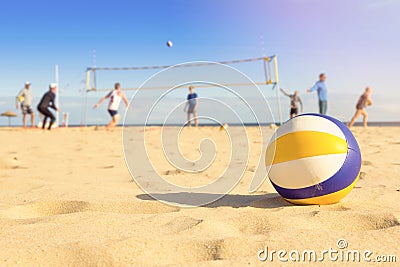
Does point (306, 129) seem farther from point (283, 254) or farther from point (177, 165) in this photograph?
point (177, 165)

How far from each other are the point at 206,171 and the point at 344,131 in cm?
216

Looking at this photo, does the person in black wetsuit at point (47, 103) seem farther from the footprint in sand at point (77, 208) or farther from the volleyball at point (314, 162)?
the volleyball at point (314, 162)

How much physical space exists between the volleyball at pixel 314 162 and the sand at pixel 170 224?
12 cm

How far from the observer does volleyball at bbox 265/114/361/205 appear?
8.50 ft

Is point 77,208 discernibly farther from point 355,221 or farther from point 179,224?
point 355,221

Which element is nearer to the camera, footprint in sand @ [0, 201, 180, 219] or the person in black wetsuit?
footprint in sand @ [0, 201, 180, 219]

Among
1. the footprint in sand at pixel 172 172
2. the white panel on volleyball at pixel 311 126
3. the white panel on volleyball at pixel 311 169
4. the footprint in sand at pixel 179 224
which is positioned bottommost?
the footprint in sand at pixel 172 172

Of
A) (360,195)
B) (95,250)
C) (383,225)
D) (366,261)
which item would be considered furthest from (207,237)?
(360,195)

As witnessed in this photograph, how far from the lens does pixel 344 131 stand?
9.08 feet

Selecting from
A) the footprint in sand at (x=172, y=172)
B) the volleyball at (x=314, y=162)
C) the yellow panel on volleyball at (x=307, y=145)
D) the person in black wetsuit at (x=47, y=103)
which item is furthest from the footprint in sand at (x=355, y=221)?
the person in black wetsuit at (x=47, y=103)

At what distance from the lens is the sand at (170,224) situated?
69.1 inches

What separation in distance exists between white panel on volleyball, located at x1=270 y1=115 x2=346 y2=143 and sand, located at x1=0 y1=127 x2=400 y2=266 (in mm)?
544

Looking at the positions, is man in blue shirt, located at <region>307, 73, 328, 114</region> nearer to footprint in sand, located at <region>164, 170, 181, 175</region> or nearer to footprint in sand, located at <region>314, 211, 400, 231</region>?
footprint in sand, located at <region>164, 170, 181, 175</region>

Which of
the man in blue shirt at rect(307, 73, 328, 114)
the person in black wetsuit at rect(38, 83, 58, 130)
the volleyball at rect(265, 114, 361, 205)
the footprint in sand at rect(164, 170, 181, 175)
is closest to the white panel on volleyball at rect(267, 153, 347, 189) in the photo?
the volleyball at rect(265, 114, 361, 205)
